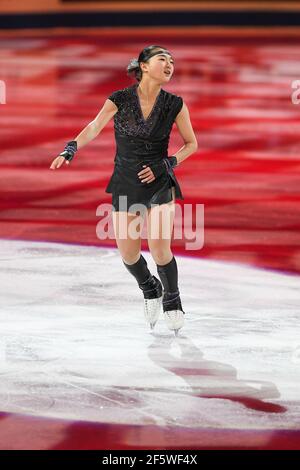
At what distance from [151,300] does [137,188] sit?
0.70m

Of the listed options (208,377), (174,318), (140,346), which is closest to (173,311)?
(174,318)

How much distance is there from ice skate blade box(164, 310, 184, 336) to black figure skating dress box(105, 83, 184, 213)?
59 centimetres

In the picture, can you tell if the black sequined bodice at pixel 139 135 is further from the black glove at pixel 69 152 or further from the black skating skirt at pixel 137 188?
the black glove at pixel 69 152

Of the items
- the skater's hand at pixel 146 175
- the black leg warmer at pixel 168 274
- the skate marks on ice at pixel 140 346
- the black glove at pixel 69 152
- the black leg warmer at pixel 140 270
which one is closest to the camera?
the skate marks on ice at pixel 140 346

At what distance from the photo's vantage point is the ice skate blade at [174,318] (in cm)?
574

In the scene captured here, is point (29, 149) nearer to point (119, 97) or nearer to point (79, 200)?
point (79, 200)

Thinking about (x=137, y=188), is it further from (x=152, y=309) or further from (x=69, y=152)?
(x=152, y=309)

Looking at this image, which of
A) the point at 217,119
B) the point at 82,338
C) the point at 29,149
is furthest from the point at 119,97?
the point at 217,119

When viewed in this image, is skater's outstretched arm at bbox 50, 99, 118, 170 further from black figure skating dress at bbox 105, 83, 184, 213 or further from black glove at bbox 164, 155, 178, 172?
black glove at bbox 164, 155, 178, 172

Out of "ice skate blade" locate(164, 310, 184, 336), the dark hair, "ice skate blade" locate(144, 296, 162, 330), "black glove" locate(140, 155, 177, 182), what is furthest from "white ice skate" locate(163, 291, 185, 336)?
the dark hair

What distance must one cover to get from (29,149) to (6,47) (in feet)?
32.0

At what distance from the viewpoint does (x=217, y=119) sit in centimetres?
1305

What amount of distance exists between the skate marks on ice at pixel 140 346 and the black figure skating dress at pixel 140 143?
2.45 ft

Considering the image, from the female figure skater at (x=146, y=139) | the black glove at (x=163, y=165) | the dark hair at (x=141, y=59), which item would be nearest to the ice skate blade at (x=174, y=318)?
the female figure skater at (x=146, y=139)
